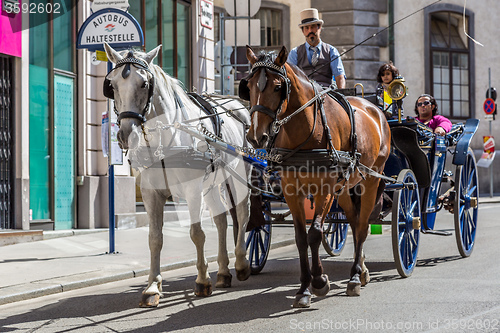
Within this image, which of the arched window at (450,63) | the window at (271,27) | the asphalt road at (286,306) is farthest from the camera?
Result: the arched window at (450,63)

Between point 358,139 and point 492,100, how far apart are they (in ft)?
56.7

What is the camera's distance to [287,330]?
525cm

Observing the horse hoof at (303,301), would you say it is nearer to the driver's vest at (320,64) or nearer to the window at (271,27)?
the driver's vest at (320,64)

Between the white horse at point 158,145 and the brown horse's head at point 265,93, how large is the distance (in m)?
0.89

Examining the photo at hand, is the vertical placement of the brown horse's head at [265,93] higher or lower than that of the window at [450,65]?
lower

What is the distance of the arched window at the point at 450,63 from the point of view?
78.7ft

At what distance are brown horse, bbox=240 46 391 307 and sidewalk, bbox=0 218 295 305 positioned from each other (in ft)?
9.18

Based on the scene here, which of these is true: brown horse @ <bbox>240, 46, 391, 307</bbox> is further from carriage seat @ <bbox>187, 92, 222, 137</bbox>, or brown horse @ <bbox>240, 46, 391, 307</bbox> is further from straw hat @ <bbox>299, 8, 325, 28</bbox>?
straw hat @ <bbox>299, 8, 325, 28</bbox>

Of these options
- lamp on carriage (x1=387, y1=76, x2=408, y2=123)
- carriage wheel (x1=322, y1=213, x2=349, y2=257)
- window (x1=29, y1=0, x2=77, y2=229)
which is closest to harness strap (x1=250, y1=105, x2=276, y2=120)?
lamp on carriage (x1=387, y1=76, x2=408, y2=123)

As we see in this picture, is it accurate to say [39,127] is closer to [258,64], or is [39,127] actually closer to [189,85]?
[189,85]

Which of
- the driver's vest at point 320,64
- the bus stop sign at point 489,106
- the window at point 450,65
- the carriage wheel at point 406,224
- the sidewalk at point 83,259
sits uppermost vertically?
the window at point 450,65

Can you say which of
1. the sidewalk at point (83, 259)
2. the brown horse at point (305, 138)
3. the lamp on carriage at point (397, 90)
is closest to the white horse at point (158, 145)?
the brown horse at point (305, 138)

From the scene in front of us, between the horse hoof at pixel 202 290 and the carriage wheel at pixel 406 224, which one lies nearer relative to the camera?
the horse hoof at pixel 202 290

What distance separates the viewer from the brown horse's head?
559cm
